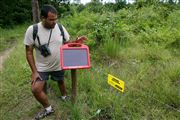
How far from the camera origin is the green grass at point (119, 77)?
3.62 m

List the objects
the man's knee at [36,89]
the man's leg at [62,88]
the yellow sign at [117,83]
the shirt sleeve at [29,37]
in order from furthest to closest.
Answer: the man's leg at [62,88] → the man's knee at [36,89] → the shirt sleeve at [29,37] → the yellow sign at [117,83]

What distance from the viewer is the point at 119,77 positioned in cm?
452

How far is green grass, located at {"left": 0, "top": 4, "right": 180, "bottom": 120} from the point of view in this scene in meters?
3.62

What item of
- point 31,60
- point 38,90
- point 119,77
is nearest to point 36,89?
point 38,90

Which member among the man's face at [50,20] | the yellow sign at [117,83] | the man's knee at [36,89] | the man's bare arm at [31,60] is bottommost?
the man's knee at [36,89]

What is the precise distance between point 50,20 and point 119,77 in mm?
1604

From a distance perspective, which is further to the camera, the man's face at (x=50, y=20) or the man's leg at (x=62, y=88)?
the man's leg at (x=62, y=88)

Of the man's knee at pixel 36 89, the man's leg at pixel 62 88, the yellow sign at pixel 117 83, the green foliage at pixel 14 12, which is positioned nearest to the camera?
the yellow sign at pixel 117 83

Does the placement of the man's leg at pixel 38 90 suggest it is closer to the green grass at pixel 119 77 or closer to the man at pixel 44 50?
the man at pixel 44 50

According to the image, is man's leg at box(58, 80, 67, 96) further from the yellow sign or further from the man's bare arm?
the yellow sign

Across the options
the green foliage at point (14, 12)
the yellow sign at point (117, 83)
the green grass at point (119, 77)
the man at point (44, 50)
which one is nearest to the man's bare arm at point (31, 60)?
the man at point (44, 50)

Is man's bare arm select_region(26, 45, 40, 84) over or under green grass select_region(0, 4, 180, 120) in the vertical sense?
over

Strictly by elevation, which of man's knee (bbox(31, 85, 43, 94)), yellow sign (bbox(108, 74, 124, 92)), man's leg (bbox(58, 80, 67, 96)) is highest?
yellow sign (bbox(108, 74, 124, 92))

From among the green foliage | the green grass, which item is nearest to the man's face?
the green grass
